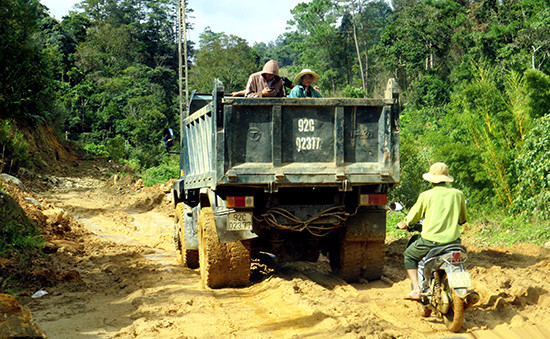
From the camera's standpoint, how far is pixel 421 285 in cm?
511

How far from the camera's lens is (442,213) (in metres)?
4.96

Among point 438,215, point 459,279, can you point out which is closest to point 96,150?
point 438,215

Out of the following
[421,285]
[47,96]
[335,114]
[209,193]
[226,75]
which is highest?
[226,75]

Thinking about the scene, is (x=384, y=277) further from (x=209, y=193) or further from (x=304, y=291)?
(x=209, y=193)

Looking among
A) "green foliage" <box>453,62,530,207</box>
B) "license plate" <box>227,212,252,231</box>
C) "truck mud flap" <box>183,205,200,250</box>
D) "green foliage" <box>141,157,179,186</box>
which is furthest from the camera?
"green foliage" <box>141,157,179,186</box>

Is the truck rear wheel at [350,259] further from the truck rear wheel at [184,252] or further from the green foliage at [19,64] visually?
the green foliage at [19,64]

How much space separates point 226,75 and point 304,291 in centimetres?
3697

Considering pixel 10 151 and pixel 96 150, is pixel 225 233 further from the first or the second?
pixel 96 150

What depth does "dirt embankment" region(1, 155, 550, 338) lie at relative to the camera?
487 centimetres

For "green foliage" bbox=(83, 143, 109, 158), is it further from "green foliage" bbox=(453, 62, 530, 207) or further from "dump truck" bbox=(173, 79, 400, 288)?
"dump truck" bbox=(173, 79, 400, 288)

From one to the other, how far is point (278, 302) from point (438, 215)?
6.66ft

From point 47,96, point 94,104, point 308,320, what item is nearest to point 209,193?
point 308,320

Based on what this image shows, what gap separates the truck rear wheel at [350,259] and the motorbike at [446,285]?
159 cm

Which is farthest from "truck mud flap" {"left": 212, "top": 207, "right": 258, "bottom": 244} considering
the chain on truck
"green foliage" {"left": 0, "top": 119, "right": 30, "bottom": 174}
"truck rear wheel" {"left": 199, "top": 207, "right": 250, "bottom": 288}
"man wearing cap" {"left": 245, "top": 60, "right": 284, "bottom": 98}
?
"green foliage" {"left": 0, "top": 119, "right": 30, "bottom": 174}
